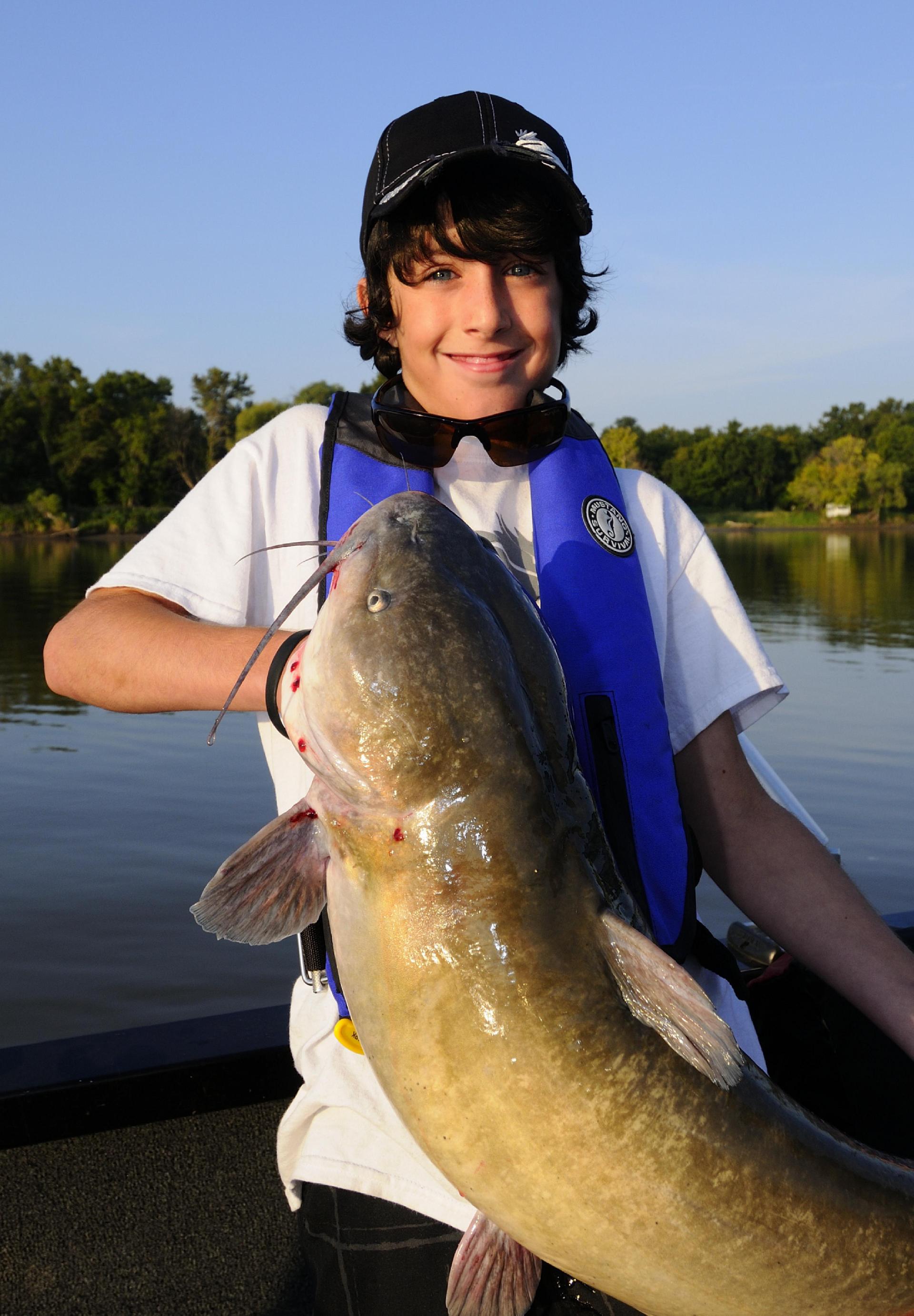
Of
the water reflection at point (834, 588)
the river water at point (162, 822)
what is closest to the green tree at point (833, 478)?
the water reflection at point (834, 588)

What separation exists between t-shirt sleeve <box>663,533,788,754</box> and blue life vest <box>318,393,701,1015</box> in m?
0.17

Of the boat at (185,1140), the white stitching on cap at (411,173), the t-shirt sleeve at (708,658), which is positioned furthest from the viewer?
the boat at (185,1140)

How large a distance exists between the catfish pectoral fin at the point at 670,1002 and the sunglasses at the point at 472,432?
44.8 inches

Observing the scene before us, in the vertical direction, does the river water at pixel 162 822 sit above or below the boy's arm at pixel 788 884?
below

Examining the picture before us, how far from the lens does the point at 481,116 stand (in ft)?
7.06

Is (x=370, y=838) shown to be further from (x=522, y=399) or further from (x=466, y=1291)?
(x=522, y=399)

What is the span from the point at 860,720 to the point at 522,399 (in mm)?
10956

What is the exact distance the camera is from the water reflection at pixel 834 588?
66.8 feet

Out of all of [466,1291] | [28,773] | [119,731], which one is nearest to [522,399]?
[466,1291]

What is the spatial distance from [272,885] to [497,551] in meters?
0.74

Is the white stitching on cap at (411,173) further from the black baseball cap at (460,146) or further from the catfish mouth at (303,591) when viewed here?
the catfish mouth at (303,591)

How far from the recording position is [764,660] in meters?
2.38

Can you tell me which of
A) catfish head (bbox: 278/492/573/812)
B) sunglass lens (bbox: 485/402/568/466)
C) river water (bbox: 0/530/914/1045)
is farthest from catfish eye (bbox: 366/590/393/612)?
river water (bbox: 0/530/914/1045)

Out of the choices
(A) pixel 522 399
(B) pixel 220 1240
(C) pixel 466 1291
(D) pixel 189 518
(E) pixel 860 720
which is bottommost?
(E) pixel 860 720
